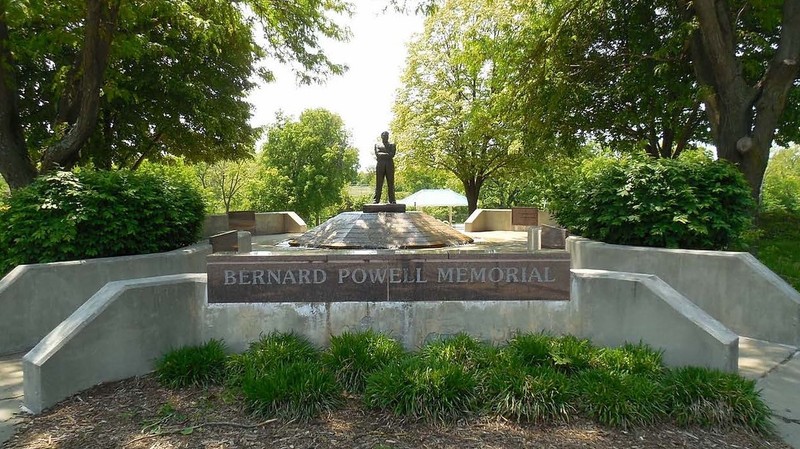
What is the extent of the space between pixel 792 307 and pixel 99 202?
9436mm

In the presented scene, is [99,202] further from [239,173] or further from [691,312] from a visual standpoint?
[239,173]

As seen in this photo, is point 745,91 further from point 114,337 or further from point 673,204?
point 114,337

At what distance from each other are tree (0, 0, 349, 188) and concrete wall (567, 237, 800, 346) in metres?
8.64

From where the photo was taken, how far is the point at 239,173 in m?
40.7

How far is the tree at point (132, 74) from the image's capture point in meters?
9.59

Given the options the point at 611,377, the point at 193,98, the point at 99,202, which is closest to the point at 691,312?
the point at 611,377

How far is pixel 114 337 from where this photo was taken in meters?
4.81

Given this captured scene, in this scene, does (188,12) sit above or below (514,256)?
above

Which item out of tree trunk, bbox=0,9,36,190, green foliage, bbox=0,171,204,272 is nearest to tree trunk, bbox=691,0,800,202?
green foliage, bbox=0,171,204,272

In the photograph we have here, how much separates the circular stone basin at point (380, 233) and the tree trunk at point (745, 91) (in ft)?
20.0

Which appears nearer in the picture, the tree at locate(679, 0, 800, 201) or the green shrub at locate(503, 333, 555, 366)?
the green shrub at locate(503, 333, 555, 366)

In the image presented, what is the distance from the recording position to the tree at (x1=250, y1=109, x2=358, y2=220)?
43.2 meters

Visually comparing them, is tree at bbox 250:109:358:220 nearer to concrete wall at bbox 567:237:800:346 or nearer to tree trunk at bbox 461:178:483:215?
tree trunk at bbox 461:178:483:215

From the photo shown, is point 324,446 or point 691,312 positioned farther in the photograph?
point 691,312
